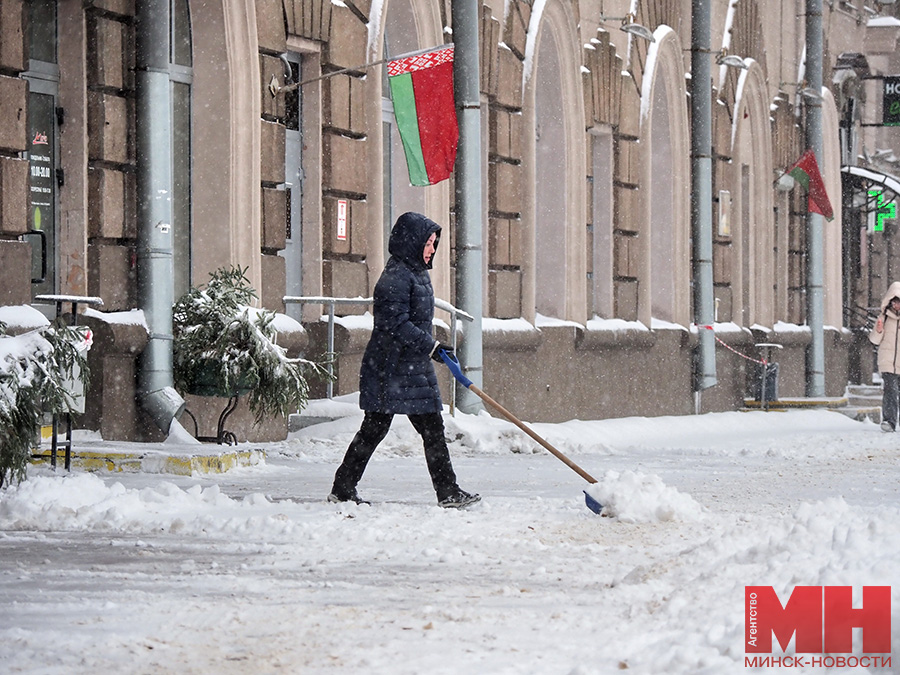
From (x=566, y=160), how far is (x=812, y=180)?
774cm

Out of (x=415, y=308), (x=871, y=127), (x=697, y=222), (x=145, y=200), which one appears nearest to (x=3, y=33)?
(x=145, y=200)

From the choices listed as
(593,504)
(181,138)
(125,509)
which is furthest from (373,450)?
(181,138)

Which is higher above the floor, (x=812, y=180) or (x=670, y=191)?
(x=812, y=180)

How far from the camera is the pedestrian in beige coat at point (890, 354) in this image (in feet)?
58.0

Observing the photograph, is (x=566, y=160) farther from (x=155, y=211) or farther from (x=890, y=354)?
(x=155, y=211)

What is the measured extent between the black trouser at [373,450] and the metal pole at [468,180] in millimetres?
6061

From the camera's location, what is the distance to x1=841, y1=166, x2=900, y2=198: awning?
29.1 meters

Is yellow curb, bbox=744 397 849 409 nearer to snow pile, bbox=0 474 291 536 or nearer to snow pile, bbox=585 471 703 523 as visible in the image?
snow pile, bbox=585 471 703 523

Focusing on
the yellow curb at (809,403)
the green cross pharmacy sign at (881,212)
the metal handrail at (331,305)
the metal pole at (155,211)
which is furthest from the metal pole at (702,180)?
the metal pole at (155,211)

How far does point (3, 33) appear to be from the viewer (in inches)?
430

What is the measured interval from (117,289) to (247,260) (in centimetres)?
158

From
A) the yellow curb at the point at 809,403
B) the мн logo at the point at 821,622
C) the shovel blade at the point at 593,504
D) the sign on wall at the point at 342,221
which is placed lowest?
the yellow curb at the point at 809,403

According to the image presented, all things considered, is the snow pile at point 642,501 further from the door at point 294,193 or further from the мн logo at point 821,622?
the door at point 294,193

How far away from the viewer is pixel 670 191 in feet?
74.1
